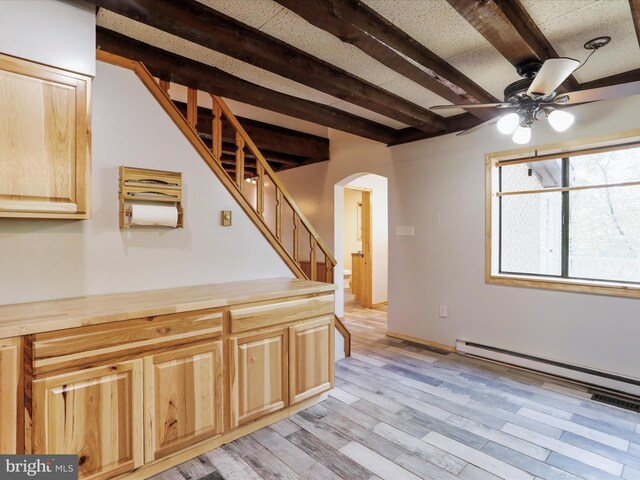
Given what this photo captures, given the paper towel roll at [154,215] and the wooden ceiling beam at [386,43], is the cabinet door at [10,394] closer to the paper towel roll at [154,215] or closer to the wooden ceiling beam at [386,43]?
the paper towel roll at [154,215]

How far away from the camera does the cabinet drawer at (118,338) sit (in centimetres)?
151

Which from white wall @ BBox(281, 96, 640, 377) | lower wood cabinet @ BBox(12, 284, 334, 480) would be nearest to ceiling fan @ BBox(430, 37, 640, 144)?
white wall @ BBox(281, 96, 640, 377)

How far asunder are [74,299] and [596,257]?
406 cm

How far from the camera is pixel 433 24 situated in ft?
6.82

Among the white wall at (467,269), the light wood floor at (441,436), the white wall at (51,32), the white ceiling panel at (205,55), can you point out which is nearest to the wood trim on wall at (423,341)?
the white wall at (467,269)

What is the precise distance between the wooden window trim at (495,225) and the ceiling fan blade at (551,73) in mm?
1344

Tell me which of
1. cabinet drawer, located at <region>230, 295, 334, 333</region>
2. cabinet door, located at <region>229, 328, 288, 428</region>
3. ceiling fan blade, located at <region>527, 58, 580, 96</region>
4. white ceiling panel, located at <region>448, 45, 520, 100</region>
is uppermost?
white ceiling panel, located at <region>448, 45, 520, 100</region>

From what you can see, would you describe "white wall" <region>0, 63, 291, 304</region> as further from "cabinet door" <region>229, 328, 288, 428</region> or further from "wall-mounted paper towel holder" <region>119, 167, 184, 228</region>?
"cabinet door" <region>229, 328, 288, 428</region>

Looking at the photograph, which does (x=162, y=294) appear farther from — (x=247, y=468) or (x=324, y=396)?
(x=324, y=396)

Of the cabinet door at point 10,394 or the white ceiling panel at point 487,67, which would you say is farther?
the white ceiling panel at point 487,67

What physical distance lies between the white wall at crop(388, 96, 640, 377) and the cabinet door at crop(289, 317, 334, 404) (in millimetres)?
1817

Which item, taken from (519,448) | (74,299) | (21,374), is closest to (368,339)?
(519,448)

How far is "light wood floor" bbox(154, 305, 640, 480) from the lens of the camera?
1.92 metres

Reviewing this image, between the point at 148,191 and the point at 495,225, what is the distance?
328 cm
